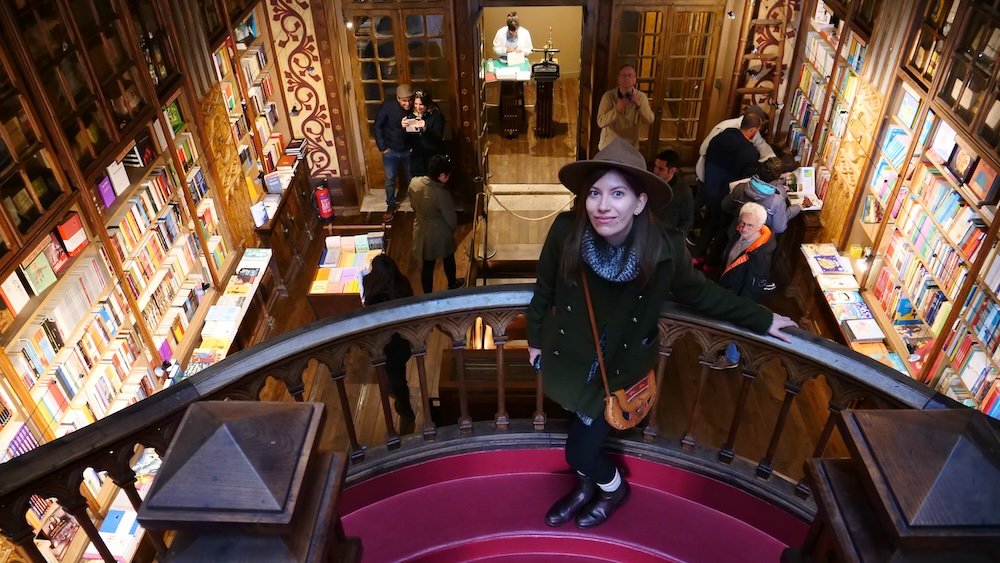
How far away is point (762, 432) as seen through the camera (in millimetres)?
4582

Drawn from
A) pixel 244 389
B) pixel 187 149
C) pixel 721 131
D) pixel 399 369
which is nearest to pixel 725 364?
pixel 721 131

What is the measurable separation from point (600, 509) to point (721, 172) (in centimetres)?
388

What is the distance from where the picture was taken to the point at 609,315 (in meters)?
2.10

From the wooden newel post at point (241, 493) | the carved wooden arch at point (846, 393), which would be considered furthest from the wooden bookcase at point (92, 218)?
the carved wooden arch at point (846, 393)

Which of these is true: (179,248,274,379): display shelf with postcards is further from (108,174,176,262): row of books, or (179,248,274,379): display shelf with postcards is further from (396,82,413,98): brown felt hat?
(396,82,413,98): brown felt hat

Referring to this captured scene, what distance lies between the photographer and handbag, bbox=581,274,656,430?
215 centimetres

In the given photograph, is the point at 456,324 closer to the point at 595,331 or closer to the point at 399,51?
the point at 595,331

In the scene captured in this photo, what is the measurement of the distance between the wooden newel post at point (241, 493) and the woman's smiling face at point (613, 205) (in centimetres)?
101

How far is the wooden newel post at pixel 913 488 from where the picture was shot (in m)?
1.12

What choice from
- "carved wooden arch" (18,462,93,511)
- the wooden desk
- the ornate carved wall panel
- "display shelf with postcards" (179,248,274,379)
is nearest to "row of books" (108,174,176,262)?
the ornate carved wall panel

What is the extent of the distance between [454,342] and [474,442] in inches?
16.6

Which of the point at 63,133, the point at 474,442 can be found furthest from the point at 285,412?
the point at 63,133

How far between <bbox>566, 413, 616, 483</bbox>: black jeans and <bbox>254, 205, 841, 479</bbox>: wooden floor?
1.69m

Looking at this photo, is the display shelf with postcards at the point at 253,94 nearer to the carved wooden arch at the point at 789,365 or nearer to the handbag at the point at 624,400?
the handbag at the point at 624,400
